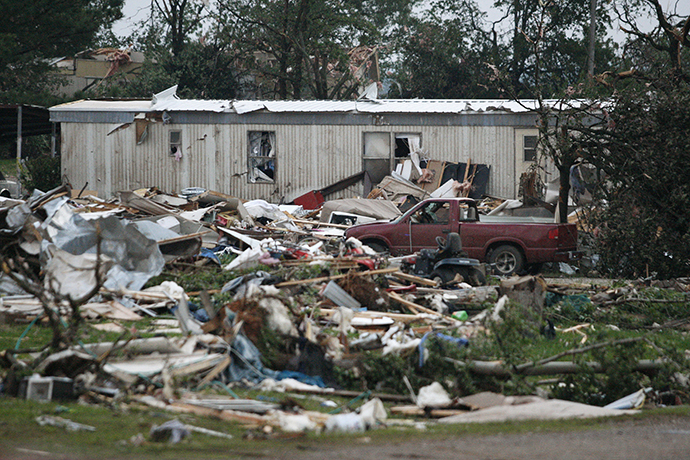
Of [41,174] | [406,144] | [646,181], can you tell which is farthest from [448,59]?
[646,181]

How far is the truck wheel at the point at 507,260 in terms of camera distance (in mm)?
14750

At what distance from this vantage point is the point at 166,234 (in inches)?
511

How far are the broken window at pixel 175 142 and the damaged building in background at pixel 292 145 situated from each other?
0.03 m

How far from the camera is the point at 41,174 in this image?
78.8ft

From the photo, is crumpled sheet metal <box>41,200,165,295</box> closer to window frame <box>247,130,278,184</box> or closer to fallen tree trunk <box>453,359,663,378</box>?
fallen tree trunk <box>453,359,663,378</box>

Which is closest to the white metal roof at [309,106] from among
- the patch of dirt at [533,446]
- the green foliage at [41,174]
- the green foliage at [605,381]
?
the green foliage at [41,174]

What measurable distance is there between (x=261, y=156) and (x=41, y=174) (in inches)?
305

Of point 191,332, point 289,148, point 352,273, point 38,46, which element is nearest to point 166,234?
point 352,273

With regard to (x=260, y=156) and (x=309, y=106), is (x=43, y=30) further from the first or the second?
(x=309, y=106)

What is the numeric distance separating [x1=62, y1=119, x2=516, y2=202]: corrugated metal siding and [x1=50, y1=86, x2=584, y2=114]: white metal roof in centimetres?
54

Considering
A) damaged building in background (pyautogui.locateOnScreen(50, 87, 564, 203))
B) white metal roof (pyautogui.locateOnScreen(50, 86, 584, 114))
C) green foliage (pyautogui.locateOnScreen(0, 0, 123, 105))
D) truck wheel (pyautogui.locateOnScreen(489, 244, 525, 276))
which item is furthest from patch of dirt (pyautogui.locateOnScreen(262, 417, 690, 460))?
green foliage (pyautogui.locateOnScreen(0, 0, 123, 105))

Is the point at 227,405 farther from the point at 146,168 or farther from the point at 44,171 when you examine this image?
the point at 44,171

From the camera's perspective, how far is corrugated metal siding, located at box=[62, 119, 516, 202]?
21875 millimetres

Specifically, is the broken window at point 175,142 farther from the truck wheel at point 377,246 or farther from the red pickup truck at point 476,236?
the truck wheel at point 377,246
